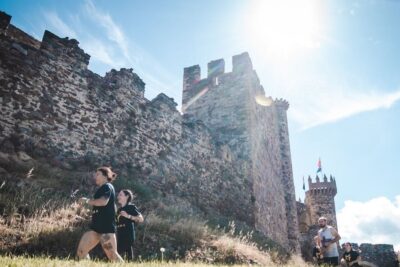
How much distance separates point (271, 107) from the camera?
2052cm

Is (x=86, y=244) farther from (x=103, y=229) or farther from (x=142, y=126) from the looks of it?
(x=142, y=126)

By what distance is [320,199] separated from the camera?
104 ft

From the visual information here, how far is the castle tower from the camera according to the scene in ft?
100

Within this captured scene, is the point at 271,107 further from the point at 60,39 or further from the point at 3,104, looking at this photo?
the point at 3,104

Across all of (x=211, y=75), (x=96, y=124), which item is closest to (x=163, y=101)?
(x=96, y=124)

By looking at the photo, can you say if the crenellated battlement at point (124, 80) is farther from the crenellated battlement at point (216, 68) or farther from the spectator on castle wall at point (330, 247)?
the crenellated battlement at point (216, 68)

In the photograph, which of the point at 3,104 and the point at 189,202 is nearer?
the point at 3,104

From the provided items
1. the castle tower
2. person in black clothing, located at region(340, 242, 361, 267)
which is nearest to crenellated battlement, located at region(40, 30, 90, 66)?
person in black clothing, located at region(340, 242, 361, 267)

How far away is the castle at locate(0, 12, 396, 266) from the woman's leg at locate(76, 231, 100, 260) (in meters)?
3.07

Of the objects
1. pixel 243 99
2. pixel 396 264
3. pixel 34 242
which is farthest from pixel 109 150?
pixel 396 264

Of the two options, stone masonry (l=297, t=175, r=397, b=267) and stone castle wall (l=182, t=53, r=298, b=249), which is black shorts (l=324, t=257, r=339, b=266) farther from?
stone masonry (l=297, t=175, r=397, b=267)

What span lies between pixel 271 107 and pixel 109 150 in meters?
13.6

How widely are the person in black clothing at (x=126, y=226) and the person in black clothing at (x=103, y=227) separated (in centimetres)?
49

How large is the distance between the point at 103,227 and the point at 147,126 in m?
5.81
